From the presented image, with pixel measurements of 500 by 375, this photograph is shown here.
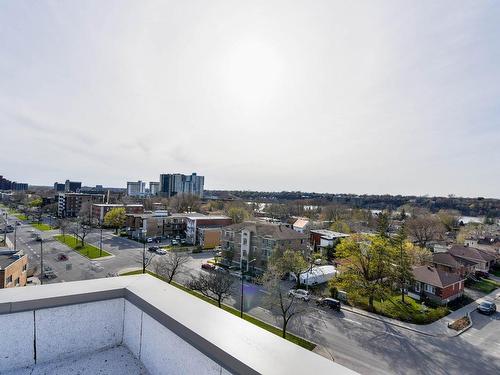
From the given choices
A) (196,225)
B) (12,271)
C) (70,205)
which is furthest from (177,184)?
(12,271)

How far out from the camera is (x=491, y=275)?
32656 mm

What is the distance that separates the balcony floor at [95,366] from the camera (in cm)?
224

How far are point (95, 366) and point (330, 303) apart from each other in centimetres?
2035

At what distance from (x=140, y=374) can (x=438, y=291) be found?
88.3ft

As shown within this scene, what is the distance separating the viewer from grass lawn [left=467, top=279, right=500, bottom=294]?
2711cm

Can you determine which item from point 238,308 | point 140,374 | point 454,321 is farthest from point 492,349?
point 140,374

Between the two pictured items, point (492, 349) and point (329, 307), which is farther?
point (329, 307)

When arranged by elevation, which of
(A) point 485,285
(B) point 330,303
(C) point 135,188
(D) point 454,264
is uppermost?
(C) point 135,188

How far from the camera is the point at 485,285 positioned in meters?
28.4

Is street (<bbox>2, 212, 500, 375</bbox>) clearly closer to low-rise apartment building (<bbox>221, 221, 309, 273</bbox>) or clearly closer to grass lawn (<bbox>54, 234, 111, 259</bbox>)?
low-rise apartment building (<bbox>221, 221, 309, 273</bbox>)

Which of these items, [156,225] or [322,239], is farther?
[156,225]

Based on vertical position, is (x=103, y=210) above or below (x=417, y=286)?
above

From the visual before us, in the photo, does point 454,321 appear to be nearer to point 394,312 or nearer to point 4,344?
point 394,312

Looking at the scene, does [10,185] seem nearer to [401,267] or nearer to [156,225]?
[156,225]
